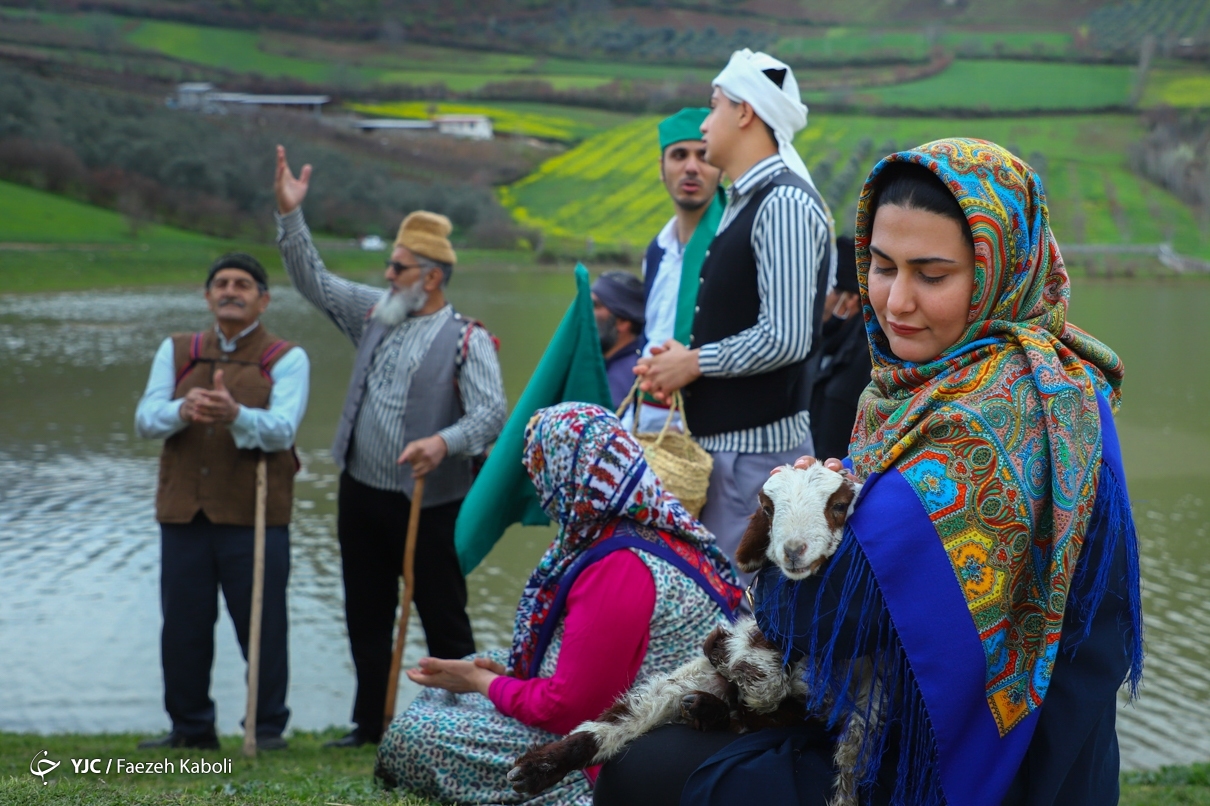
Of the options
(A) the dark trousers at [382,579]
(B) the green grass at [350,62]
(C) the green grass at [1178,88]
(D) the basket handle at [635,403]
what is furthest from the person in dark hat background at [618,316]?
(C) the green grass at [1178,88]

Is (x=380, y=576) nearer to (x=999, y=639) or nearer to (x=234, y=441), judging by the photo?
(x=234, y=441)

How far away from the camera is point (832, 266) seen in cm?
376

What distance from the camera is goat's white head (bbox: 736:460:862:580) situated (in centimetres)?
178

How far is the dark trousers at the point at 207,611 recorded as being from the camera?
4.88 meters

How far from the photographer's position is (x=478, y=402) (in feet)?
16.4

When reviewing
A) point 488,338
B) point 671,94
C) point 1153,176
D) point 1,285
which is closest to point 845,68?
point 671,94

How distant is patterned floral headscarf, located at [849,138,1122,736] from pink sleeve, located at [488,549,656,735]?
3.38 feet

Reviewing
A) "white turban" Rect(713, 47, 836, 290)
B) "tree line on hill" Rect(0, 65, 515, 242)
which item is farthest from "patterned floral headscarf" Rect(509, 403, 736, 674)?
"tree line on hill" Rect(0, 65, 515, 242)

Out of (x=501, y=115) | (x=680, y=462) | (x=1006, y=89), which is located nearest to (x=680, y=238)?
(x=680, y=462)

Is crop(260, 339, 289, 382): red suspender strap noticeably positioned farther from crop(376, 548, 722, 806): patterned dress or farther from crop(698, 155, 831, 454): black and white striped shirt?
crop(698, 155, 831, 454): black and white striped shirt

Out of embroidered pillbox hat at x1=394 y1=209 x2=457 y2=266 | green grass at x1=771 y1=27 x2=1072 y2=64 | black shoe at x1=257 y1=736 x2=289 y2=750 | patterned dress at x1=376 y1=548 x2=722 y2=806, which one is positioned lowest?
black shoe at x1=257 y1=736 x2=289 y2=750

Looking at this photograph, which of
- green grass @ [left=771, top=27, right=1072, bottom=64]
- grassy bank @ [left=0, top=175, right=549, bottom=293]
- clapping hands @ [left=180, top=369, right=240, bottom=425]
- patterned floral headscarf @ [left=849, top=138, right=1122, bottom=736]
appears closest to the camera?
patterned floral headscarf @ [left=849, top=138, right=1122, bottom=736]

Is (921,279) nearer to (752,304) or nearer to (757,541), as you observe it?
(757,541)

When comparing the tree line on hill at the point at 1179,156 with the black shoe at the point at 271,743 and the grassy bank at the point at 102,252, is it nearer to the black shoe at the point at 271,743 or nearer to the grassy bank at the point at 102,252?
the grassy bank at the point at 102,252
